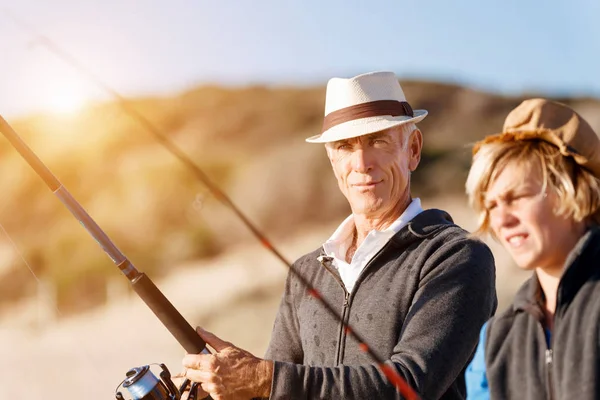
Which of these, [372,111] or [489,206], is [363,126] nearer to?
[372,111]

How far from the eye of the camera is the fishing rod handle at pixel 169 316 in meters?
2.45

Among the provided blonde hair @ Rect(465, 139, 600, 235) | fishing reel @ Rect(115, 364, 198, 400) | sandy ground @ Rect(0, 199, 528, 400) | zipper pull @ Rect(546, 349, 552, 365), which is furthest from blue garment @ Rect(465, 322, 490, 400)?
sandy ground @ Rect(0, 199, 528, 400)

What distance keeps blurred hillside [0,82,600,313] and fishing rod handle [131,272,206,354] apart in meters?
17.2

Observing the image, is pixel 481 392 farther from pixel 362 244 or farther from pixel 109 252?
pixel 109 252

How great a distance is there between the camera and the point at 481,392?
186 centimetres

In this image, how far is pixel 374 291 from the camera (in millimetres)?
2463

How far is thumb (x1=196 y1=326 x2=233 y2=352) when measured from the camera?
2383mm

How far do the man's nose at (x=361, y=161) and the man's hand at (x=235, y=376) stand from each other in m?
0.59

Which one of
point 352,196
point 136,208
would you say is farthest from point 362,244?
point 136,208

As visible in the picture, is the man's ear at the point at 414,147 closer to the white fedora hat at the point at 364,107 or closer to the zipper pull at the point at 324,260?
the white fedora hat at the point at 364,107

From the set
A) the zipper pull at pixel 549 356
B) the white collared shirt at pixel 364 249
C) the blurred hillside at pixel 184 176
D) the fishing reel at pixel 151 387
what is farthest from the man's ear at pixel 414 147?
the blurred hillside at pixel 184 176

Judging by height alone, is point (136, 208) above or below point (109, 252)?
below

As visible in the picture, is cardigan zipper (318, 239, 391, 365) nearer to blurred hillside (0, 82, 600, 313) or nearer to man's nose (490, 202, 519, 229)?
man's nose (490, 202, 519, 229)

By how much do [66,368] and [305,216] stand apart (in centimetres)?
807
